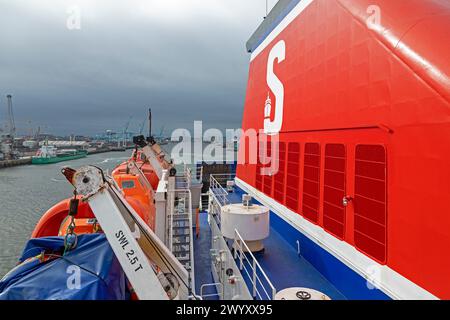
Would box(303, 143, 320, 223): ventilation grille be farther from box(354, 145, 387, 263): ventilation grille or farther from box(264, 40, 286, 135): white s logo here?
box(264, 40, 286, 135): white s logo

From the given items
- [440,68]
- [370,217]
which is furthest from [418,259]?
[440,68]

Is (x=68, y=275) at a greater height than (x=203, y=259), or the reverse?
(x=68, y=275)

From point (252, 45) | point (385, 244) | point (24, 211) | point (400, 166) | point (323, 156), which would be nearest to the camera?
point (400, 166)

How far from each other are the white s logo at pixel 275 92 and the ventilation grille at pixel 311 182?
78.2 inches

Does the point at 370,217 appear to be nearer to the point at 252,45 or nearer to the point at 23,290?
the point at 23,290

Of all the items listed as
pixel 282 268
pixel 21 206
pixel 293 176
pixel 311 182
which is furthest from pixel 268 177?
pixel 21 206

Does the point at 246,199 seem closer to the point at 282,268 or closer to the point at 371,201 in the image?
the point at 282,268

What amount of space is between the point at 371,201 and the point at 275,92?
5075mm

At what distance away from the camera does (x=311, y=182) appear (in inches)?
239

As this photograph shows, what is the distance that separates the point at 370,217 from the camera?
4.17 meters

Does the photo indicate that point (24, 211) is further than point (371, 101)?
Yes

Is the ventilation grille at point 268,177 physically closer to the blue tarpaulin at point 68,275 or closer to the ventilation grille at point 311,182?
the ventilation grille at point 311,182
